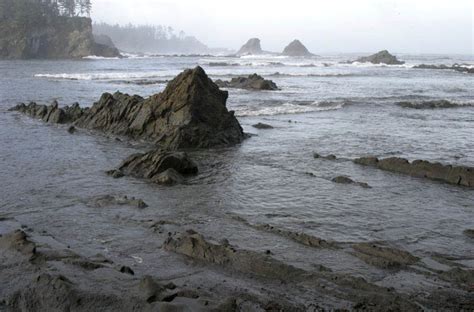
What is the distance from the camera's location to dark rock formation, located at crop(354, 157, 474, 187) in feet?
37.5

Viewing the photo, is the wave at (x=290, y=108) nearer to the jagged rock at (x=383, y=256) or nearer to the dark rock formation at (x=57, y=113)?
the dark rock formation at (x=57, y=113)

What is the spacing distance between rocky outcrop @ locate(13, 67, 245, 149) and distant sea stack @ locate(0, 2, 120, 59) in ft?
276

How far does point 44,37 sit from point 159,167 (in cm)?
10224

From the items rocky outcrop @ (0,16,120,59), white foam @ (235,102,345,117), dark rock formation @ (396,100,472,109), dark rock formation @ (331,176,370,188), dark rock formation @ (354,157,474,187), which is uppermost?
rocky outcrop @ (0,16,120,59)

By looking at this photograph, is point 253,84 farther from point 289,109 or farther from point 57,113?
point 57,113

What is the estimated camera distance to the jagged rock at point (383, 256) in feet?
21.9

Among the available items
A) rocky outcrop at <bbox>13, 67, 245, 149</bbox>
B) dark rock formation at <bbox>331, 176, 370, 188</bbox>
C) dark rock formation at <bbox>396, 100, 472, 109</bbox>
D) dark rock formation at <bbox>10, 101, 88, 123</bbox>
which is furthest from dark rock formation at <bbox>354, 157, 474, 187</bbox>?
dark rock formation at <bbox>396, 100, 472, 109</bbox>

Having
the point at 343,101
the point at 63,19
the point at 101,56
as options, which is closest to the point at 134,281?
the point at 343,101

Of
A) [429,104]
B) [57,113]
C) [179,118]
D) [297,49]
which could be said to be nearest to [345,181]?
[179,118]

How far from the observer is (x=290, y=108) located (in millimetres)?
26156

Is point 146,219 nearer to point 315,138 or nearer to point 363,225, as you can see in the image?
point 363,225

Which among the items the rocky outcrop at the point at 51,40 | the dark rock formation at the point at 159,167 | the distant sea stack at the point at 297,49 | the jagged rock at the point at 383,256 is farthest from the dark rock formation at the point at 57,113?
the distant sea stack at the point at 297,49

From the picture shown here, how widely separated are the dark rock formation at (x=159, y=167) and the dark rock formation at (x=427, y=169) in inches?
202

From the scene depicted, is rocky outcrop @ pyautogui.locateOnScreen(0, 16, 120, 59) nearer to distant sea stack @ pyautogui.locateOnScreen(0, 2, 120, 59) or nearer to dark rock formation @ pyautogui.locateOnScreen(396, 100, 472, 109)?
distant sea stack @ pyautogui.locateOnScreen(0, 2, 120, 59)
